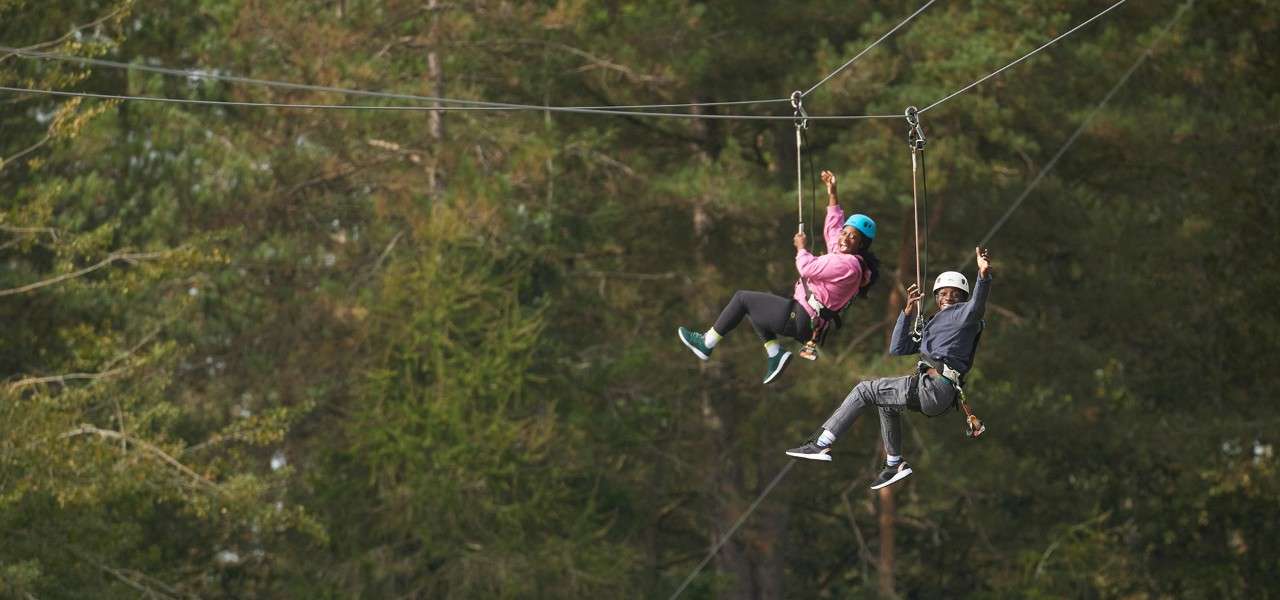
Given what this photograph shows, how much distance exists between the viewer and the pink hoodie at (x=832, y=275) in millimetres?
12102

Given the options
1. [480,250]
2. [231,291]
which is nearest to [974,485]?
[480,250]

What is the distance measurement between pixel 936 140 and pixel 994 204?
7.31 ft

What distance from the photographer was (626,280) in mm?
29500

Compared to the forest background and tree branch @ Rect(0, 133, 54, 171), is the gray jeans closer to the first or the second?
tree branch @ Rect(0, 133, 54, 171)

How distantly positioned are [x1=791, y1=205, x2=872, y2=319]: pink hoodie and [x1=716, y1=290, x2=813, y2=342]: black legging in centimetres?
6

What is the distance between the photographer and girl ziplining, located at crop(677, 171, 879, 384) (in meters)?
12.1

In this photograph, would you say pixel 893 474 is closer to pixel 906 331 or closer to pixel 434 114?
pixel 906 331

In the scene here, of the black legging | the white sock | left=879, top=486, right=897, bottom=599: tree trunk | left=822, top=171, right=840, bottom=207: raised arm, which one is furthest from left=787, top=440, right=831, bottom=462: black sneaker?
left=879, top=486, right=897, bottom=599: tree trunk

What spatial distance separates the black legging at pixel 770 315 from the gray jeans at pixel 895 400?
0.45 meters

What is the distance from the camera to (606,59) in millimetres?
27297

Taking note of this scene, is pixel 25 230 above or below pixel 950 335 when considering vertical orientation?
below

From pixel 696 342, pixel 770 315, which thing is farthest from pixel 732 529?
pixel 770 315

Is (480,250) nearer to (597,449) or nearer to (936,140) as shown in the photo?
(597,449)

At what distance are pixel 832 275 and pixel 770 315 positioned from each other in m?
0.45
